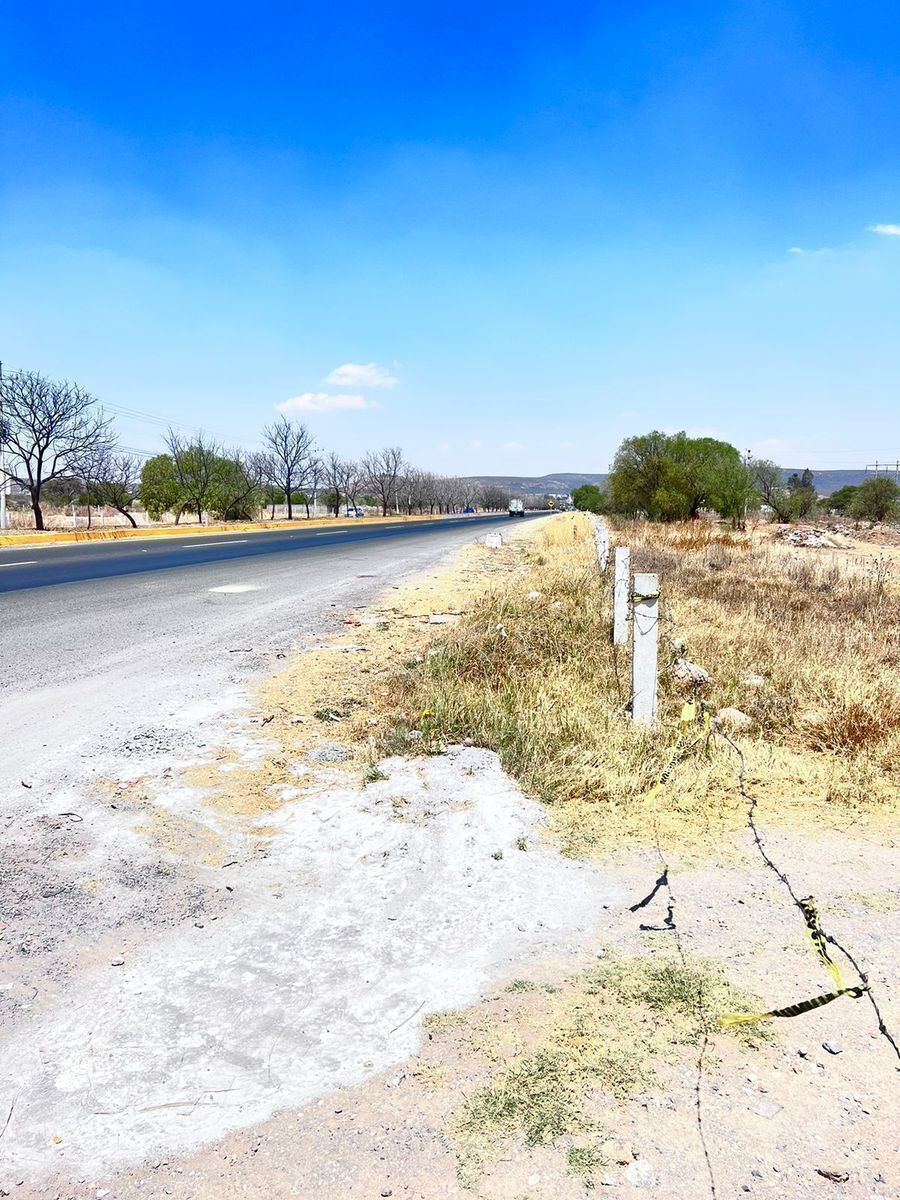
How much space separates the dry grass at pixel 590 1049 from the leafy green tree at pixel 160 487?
211 feet

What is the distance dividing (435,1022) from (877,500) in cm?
8270

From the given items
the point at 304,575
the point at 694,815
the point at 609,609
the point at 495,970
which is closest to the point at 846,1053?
the point at 495,970

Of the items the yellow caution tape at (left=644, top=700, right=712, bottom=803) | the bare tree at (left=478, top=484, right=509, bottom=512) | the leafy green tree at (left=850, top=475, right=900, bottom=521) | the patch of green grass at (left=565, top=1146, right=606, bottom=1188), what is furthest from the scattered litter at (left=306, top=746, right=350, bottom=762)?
the bare tree at (left=478, top=484, right=509, bottom=512)

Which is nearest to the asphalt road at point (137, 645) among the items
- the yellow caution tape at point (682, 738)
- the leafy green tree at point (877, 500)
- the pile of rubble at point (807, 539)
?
the yellow caution tape at point (682, 738)

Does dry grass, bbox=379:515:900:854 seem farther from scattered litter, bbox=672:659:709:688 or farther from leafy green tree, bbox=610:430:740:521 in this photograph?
leafy green tree, bbox=610:430:740:521

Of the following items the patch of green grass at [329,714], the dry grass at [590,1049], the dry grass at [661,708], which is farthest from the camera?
the patch of green grass at [329,714]

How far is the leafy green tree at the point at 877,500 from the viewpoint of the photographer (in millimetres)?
70562

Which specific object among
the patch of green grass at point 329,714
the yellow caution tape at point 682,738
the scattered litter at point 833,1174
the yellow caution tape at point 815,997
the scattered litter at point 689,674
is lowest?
the scattered litter at point 833,1174

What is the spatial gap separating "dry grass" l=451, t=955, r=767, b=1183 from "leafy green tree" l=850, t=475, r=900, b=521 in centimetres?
7902

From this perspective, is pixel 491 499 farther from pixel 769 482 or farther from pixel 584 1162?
pixel 584 1162

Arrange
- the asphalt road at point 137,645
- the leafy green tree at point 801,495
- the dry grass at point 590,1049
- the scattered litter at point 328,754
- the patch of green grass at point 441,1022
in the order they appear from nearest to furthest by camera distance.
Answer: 1. the dry grass at point 590,1049
2. the patch of green grass at point 441,1022
3. the scattered litter at point 328,754
4. the asphalt road at point 137,645
5. the leafy green tree at point 801,495

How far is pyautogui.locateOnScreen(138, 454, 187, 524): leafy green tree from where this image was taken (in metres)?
64.9

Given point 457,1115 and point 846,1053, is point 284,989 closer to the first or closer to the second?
point 457,1115

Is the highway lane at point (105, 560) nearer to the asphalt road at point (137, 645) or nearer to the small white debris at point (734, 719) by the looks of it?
the asphalt road at point (137, 645)
